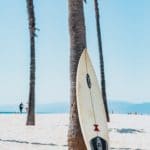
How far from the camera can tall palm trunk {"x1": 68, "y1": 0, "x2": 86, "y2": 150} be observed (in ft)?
37.6

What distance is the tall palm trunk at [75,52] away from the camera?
11461 millimetres

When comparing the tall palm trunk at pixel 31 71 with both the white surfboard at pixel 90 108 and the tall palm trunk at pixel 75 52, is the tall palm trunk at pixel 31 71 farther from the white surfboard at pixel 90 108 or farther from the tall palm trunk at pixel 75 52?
the white surfboard at pixel 90 108

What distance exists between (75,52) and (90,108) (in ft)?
5.11

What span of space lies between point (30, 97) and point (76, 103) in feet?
40.2

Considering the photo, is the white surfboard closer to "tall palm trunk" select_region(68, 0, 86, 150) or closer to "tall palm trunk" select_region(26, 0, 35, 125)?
"tall palm trunk" select_region(68, 0, 86, 150)

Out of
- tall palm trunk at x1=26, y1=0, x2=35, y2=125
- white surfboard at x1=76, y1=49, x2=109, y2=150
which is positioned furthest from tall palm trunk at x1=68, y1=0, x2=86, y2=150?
tall palm trunk at x1=26, y1=0, x2=35, y2=125

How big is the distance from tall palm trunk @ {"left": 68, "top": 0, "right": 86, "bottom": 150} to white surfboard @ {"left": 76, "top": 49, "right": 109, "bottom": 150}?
0.25 meters

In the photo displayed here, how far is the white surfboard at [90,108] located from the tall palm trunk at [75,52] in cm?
25

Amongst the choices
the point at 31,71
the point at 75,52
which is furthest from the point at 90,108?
the point at 31,71

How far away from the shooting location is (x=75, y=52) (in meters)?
11.7

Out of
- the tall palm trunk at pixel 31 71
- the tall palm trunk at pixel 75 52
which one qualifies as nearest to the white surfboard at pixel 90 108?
the tall palm trunk at pixel 75 52

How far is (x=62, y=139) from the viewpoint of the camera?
16.8 metres

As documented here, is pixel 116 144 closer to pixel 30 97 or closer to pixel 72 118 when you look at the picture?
pixel 72 118

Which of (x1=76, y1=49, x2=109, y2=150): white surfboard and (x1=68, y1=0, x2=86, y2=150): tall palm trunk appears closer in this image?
(x1=76, y1=49, x2=109, y2=150): white surfboard
